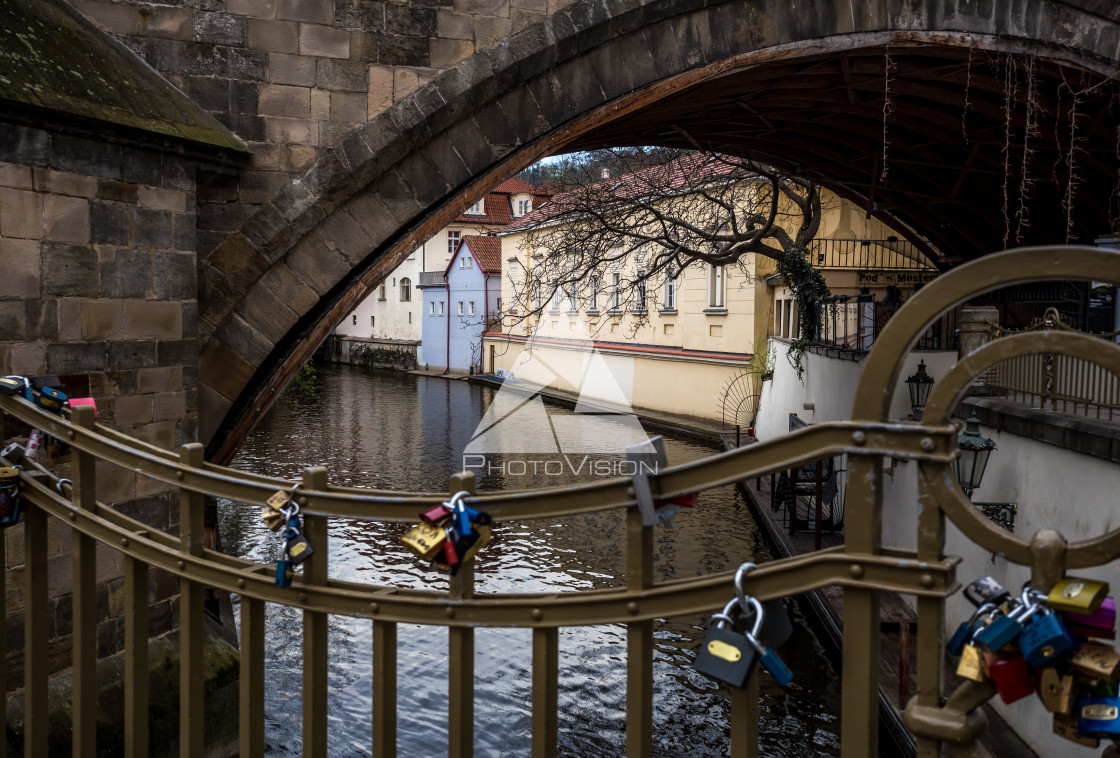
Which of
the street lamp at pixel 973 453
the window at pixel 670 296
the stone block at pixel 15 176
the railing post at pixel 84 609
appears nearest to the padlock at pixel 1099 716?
the railing post at pixel 84 609

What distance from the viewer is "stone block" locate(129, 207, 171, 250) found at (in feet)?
17.3

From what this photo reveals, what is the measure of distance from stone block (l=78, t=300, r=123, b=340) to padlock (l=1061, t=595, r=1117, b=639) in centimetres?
500

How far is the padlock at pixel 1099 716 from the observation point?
1.43 m

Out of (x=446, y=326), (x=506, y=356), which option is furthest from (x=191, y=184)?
(x=446, y=326)

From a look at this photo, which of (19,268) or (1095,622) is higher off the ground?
(19,268)

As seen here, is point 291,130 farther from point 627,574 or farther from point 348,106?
Result: point 627,574

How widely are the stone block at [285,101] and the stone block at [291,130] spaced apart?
0.13 ft

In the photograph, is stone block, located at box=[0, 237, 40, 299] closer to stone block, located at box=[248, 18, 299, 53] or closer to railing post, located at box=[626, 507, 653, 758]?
stone block, located at box=[248, 18, 299, 53]

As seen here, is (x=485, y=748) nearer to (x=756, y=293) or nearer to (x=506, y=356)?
(x=756, y=293)

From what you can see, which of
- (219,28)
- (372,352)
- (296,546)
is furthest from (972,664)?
(372,352)

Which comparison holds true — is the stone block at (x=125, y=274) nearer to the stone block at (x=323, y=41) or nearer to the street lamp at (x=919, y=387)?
the stone block at (x=323, y=41)

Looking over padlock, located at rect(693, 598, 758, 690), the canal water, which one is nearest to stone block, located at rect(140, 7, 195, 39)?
the canal water

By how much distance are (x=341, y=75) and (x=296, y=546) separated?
4680 millimetres

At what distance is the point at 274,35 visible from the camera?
231 inches
